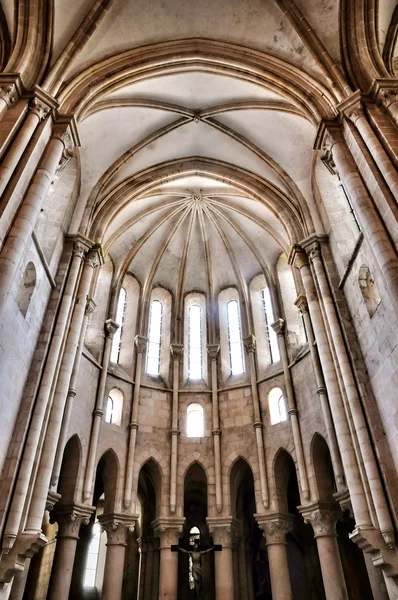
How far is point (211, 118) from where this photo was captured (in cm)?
1536

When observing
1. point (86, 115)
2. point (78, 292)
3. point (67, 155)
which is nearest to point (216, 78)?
point (86, 115)

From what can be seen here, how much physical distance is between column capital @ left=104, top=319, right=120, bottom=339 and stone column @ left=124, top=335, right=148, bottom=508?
1231 millimetres

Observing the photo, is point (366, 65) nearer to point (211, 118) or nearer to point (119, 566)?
point (211, 118)

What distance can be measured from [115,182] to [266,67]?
5.85m

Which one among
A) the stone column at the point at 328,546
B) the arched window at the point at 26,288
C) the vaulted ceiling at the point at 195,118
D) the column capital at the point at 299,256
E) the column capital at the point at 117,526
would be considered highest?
the vaulted ceiling at the point at 195,118

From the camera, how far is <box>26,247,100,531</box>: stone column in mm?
8969

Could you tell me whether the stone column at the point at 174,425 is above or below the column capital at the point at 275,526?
above

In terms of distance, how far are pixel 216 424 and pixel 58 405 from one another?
24.6 ft

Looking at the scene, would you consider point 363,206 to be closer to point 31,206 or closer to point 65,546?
point 31,206

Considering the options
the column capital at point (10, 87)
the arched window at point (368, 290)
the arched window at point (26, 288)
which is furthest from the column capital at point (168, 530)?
the column capital at point (10, 87)

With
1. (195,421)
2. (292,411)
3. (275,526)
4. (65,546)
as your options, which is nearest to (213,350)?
(195,421)

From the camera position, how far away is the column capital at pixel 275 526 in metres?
14.0

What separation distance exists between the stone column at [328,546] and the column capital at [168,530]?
3993 millimetres

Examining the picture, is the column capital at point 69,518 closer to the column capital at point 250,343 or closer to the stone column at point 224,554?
the stone column at point 224,554
